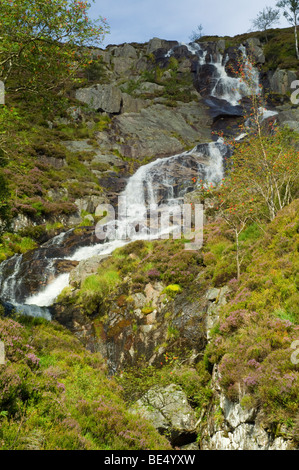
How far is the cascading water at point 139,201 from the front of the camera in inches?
661

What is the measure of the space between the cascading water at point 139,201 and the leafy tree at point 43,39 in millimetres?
10343

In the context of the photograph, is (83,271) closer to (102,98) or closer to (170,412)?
(170,412)

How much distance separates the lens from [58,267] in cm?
1844

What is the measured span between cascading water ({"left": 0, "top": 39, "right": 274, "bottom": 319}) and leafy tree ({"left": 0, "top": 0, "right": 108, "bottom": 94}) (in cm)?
1034

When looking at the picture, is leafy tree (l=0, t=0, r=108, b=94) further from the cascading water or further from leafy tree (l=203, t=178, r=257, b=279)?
the cascading water

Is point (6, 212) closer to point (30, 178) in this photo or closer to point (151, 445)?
point (151, 445)

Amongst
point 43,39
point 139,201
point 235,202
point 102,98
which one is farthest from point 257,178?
point 102,98

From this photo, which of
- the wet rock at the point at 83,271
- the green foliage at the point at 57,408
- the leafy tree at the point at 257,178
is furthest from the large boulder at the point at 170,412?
the wet rock at the point at 83,271

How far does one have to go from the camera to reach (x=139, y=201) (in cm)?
3447

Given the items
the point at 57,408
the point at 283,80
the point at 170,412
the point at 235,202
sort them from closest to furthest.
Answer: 1. the point at 57,408
2. the point at 170,412
3. the point at 235,202
4. the point at 283,80

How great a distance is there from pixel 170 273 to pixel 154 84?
57.5 meters

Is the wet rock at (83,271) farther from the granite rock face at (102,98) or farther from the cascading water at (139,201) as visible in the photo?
the granite rock face at (102,98)

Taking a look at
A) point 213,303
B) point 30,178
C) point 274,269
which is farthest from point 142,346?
point 30,178

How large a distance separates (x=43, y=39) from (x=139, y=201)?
2514 cm
